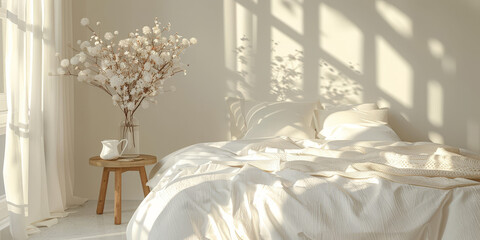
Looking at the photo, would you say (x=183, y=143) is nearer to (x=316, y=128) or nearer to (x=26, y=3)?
(x=316, y=128)

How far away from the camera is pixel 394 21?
5.06 meters

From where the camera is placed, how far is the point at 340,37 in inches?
201

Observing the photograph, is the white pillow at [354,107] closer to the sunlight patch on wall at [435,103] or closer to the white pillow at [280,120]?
the white pillow at [280,120]

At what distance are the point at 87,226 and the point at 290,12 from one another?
8.34 ft

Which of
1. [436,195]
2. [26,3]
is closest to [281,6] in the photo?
[26,3]

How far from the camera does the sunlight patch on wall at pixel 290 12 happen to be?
5.12 m

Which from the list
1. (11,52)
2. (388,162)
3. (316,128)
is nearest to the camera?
(388,162)

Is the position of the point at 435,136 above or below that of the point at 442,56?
below

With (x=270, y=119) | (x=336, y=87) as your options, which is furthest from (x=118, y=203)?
(x=336, y=87)

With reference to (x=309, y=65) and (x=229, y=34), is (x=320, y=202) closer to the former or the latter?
(x=309, y=65)

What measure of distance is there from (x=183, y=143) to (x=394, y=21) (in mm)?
2197

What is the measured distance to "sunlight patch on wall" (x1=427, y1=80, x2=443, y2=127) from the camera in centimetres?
505

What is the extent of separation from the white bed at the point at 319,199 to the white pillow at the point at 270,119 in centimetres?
117

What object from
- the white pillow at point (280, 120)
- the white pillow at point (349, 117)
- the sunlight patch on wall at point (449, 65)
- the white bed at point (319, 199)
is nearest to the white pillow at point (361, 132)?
the white pillow at point (349, 117)
